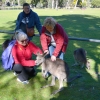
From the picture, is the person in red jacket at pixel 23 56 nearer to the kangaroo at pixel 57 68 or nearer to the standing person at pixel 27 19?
the kangaroo at pixel 57 68

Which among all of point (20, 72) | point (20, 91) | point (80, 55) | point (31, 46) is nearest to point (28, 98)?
point (20, 91)

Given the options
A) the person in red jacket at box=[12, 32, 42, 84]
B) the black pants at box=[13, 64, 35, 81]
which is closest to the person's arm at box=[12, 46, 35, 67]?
the person in red jacket at box=[12, 32, 42, 84]

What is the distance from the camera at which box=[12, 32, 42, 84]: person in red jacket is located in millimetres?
4680

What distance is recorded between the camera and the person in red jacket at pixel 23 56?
4.68m

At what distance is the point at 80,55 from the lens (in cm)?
658

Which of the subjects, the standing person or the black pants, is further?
the standing person

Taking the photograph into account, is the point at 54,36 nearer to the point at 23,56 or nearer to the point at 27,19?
the point at 23,56

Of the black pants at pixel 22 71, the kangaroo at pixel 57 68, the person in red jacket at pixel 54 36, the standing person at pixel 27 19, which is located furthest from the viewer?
the standing person at pixel 27 19

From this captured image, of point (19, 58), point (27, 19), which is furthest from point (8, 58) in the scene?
point (27, 19)

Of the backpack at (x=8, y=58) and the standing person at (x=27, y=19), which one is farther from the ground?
the standing person at (x=27, y=19)

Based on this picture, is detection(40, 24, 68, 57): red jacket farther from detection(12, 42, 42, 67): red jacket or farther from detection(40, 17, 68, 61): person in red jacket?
detection(12, 42, 42, 67): red jacket

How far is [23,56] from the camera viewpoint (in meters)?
4.87

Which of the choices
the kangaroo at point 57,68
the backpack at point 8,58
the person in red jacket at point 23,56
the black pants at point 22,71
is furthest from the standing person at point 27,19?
the kangaroo at point 57,68

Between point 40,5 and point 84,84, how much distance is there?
80.1m
